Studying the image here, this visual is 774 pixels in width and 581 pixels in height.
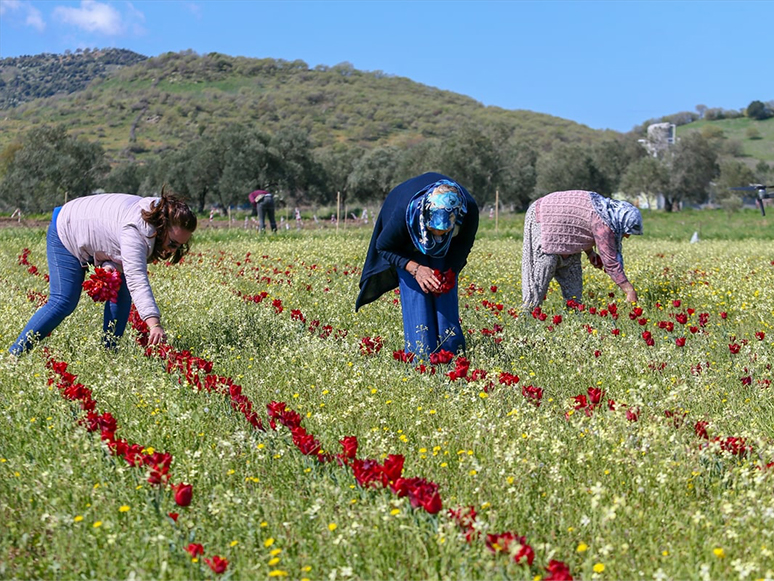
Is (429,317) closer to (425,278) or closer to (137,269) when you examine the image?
(425,278)

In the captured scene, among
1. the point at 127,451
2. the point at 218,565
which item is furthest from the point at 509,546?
the point at 127,451

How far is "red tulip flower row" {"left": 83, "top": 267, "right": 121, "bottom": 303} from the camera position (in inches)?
240

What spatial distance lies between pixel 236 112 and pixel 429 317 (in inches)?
5935

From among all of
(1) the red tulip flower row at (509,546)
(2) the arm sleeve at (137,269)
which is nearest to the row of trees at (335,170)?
(2) the arm sleeve at (137,269)

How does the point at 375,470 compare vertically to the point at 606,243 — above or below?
below

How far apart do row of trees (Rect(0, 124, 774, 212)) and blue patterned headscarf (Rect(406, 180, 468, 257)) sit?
54540mm

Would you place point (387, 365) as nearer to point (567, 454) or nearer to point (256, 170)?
point (567, 454)

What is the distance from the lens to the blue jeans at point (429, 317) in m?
6.29

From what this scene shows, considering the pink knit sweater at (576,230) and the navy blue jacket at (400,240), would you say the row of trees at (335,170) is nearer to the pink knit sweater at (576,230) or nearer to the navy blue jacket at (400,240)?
the pink knit sweater at (576,230)

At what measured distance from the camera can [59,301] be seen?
6.25 m

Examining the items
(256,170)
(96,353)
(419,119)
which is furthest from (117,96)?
(96,353)

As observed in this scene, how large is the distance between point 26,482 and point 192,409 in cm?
113

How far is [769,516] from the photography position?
305 centimetres

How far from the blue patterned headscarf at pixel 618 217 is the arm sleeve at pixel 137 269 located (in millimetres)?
4416
